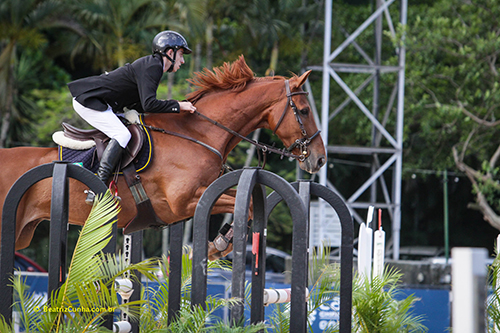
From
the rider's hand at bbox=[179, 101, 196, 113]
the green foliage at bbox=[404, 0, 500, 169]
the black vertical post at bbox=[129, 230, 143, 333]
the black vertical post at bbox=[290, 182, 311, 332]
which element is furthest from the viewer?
the green foliage at bbox=[404, 0, 500, 169]

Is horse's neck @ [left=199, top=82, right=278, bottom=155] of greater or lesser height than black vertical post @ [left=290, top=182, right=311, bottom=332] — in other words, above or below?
above

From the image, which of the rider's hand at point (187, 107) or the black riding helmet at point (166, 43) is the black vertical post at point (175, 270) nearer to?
the rider's hand at point (187, 107)

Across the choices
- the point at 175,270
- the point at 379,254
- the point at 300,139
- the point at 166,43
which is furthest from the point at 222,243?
the point at 379,254

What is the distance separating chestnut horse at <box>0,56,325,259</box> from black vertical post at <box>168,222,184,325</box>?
167 mm

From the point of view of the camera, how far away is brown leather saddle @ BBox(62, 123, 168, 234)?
3.76 metres

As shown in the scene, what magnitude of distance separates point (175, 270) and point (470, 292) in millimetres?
2619

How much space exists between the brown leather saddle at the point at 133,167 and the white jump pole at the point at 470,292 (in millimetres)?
2528

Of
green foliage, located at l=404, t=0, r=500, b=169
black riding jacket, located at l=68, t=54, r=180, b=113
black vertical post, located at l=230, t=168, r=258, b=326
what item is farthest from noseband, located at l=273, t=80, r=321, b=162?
green foliage, located at l=404, t=0, r=500, b=169

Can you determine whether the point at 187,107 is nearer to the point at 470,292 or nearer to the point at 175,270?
the point at 175,270

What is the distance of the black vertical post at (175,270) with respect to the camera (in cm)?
382

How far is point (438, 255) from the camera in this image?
556 inches

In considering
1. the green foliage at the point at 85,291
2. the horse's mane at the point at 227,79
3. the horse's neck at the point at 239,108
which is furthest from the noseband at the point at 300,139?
the green foliage at the point at 85,291

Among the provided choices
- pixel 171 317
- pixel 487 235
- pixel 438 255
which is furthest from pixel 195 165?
pixel 487 235

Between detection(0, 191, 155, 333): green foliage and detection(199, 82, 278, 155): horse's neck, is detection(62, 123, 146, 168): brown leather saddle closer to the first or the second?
detection(199, 82, 278, 155): horse's neck
